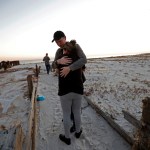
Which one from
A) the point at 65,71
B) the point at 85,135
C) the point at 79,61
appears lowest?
the point at 85,135

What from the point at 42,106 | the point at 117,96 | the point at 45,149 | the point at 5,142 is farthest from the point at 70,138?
the point at 117,96

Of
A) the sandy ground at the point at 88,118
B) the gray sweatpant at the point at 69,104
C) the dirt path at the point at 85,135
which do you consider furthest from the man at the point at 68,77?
the sandy ground at the point at 88,118

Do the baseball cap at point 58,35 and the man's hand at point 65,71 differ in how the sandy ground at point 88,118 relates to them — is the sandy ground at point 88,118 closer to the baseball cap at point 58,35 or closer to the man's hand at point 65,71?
the man's hand at point 65,71

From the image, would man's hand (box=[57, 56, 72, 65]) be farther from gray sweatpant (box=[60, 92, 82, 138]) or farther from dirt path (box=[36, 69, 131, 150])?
dirt path (box=[36, 69, 131, 150])

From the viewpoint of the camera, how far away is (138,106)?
7504 millimetres

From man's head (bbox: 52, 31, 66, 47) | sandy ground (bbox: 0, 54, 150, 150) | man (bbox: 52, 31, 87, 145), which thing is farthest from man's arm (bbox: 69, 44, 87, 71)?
sandy ground (bbox: 0, 54, 150, 150)

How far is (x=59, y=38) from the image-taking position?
382cm

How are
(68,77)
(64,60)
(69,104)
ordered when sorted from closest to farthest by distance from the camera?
(64,60) → (68,77) → (69,104)

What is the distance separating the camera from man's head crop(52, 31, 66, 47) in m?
3.81

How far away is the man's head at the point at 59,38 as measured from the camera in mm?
3807

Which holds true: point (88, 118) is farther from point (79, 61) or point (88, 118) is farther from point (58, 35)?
point (58, 35)

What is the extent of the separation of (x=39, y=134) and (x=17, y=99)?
15.0 ft

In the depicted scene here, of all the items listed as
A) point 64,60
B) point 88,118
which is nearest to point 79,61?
point 64,60

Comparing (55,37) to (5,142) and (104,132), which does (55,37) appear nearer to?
(5,142)
